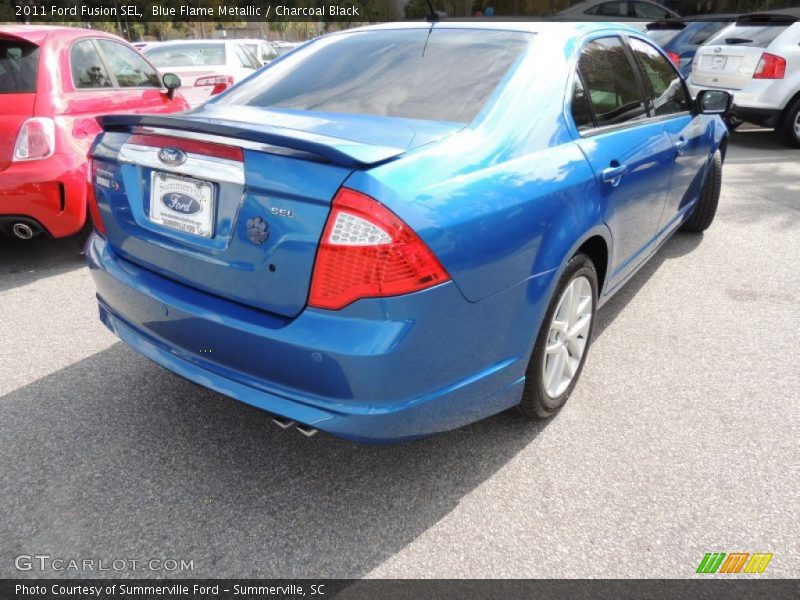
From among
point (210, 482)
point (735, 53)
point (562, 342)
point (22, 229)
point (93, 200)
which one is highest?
point (735, 53)

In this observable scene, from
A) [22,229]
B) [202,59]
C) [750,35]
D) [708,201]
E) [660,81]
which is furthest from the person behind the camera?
[202,59]

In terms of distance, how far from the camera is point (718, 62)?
8547 millimetres

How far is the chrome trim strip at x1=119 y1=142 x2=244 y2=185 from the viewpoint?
1.85 meters

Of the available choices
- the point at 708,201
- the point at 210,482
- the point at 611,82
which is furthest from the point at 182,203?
the point at 708,201

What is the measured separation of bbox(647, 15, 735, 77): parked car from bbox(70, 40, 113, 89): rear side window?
29.3 ft

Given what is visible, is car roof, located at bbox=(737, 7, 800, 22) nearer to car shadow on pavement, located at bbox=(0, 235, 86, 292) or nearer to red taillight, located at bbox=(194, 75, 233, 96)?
red taillight, located at bbox=(194, 75, 233, 96)

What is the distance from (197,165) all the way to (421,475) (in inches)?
52.1

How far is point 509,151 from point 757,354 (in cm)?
198

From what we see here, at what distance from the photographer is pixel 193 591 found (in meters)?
1.84

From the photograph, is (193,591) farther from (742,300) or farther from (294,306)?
(742,300)

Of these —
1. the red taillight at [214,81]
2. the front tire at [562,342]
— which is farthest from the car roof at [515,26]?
the red taillight at [214,81]

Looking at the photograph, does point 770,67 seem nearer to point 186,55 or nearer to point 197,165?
point 186,55

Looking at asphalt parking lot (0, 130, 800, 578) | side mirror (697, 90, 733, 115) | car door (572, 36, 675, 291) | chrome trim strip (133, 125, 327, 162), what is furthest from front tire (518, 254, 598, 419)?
side mirror (697, 90, 733, 115)

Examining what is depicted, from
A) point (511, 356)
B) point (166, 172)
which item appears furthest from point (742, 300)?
point (166, 172)
